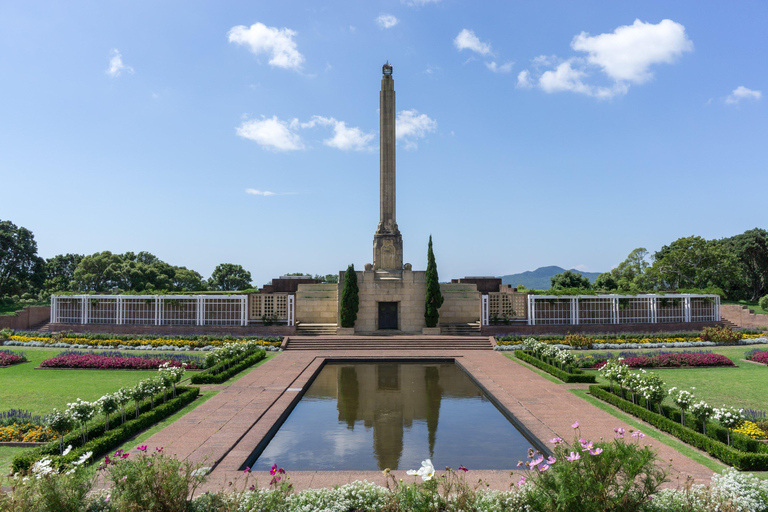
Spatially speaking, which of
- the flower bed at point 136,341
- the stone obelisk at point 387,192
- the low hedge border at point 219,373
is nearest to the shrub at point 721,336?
the stone obelisk at point 387,192

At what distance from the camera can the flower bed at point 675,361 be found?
15688 mm

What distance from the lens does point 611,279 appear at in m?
49.6

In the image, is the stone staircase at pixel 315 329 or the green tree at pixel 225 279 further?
the green tree at pixel 225 279

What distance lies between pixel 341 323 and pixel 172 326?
345 inches

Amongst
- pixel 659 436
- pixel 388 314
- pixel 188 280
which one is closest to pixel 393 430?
pixel 659 436

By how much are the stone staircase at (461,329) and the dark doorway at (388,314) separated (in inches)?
105

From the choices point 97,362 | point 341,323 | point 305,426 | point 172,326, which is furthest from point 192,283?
point 305,426

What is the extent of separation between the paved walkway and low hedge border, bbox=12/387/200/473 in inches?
19.1

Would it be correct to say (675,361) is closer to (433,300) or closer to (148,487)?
(433,300)

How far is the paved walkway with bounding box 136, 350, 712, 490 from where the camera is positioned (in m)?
6.90

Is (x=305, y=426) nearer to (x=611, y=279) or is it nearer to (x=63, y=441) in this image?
(x=63, y=441)

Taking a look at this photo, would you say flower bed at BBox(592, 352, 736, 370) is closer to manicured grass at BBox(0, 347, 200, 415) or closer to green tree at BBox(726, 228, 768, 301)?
manicured grass at BBox(0, 347, 200, 415)

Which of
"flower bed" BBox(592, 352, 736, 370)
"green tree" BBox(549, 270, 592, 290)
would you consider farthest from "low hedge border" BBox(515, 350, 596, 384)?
"green tree" BBox(549, 270, 592, 290)

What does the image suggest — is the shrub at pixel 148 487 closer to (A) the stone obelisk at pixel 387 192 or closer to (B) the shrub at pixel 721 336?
(A) the stone obelisk at pixel 387 192
